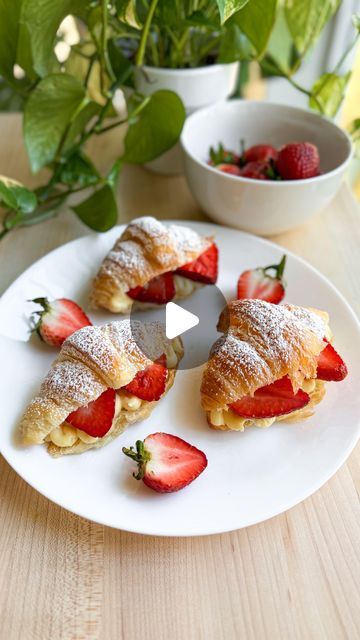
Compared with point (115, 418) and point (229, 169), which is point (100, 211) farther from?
point (115, 418)

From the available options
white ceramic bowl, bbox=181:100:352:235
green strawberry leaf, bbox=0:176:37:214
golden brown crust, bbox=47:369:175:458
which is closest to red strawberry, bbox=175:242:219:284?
white ceramic bowl, bbox=181:100:352:235

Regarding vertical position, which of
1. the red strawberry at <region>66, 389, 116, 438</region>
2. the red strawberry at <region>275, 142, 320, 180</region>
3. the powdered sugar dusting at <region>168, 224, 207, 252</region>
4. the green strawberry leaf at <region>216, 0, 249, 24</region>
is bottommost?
the red strawberry at <region>66, 389, 116, 438</region>

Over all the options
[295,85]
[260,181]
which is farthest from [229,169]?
[295,85]

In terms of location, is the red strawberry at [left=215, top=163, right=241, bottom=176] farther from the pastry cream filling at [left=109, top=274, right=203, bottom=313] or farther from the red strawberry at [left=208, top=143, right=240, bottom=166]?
the pastry cream filling at [left=109, top=274, right=203, bottom=313]

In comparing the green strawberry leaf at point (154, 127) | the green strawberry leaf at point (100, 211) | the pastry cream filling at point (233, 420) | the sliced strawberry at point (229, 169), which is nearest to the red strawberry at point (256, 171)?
the sliced strawberry at point (229, 169)

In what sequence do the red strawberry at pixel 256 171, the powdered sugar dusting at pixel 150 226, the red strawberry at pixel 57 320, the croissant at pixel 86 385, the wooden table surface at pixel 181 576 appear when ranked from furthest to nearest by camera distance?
1. the red strawberry at pixel 256 171
2. the powdered sugar dusting at pixel 150 226
3. the red strawberry at pixel 57 320
4. the croissant at pixel 86 385
5. the wooden table surface at pixel 181 576

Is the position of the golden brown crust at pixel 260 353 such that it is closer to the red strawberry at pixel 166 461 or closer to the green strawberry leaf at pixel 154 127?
the red strawberry at pixel 166 461

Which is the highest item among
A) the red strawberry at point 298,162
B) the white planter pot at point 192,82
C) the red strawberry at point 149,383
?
the white planter pot at point 192,82
